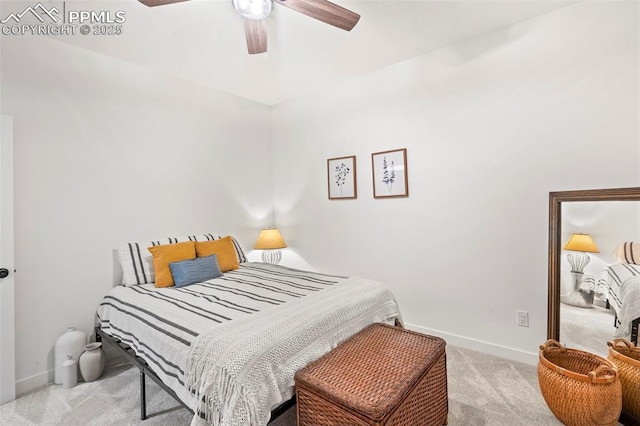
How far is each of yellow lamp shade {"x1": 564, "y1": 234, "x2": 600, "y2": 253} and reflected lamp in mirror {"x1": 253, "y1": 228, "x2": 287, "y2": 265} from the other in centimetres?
281

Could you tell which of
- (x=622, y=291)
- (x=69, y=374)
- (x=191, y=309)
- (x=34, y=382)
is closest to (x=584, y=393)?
(x=622, y=291)

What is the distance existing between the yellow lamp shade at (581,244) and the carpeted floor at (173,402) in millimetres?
979

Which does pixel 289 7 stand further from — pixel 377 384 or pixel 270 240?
pixel 270 240

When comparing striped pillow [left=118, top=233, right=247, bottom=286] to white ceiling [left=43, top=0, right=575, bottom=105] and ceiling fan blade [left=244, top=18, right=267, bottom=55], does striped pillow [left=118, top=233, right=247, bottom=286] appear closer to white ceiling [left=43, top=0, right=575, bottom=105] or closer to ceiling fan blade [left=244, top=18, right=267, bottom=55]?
white ceiling [left=43, top=0, right=575, bottom=105]

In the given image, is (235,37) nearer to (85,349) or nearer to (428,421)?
(85,349)

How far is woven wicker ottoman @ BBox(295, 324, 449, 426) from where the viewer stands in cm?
124

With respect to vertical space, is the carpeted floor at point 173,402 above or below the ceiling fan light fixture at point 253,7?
below

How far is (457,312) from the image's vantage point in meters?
2.72

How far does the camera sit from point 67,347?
223 cm

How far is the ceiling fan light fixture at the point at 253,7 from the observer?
182 cm

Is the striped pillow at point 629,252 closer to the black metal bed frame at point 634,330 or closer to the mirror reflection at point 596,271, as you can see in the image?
the mirror reflection at point 596,271

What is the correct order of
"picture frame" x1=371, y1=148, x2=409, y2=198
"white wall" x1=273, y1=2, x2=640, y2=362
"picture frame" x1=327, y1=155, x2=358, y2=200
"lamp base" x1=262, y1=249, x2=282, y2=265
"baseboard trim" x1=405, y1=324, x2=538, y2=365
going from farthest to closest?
"lamp base" x1=262, y1=249, x2=282, y2=265, "picture frame" x1=327, y1=155, x2=358, y2=200, "picture frame" x1=371, y1=148, x2=409, y2=198, "baseboard trim" x1=405, y1=324, x2=538, y2=365, "white wall" x1=273, y1=2, x2=640, y2=362

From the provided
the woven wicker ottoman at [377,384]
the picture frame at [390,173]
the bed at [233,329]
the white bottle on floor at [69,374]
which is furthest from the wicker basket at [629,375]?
the white bottle on floor at [69,374]

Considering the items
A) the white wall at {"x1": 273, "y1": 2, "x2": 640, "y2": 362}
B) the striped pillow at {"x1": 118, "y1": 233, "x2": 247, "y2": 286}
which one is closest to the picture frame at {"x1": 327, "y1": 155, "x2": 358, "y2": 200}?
the white wall at {"x1": 273, "y1": 2, "x2": 640, "y2": 362}
